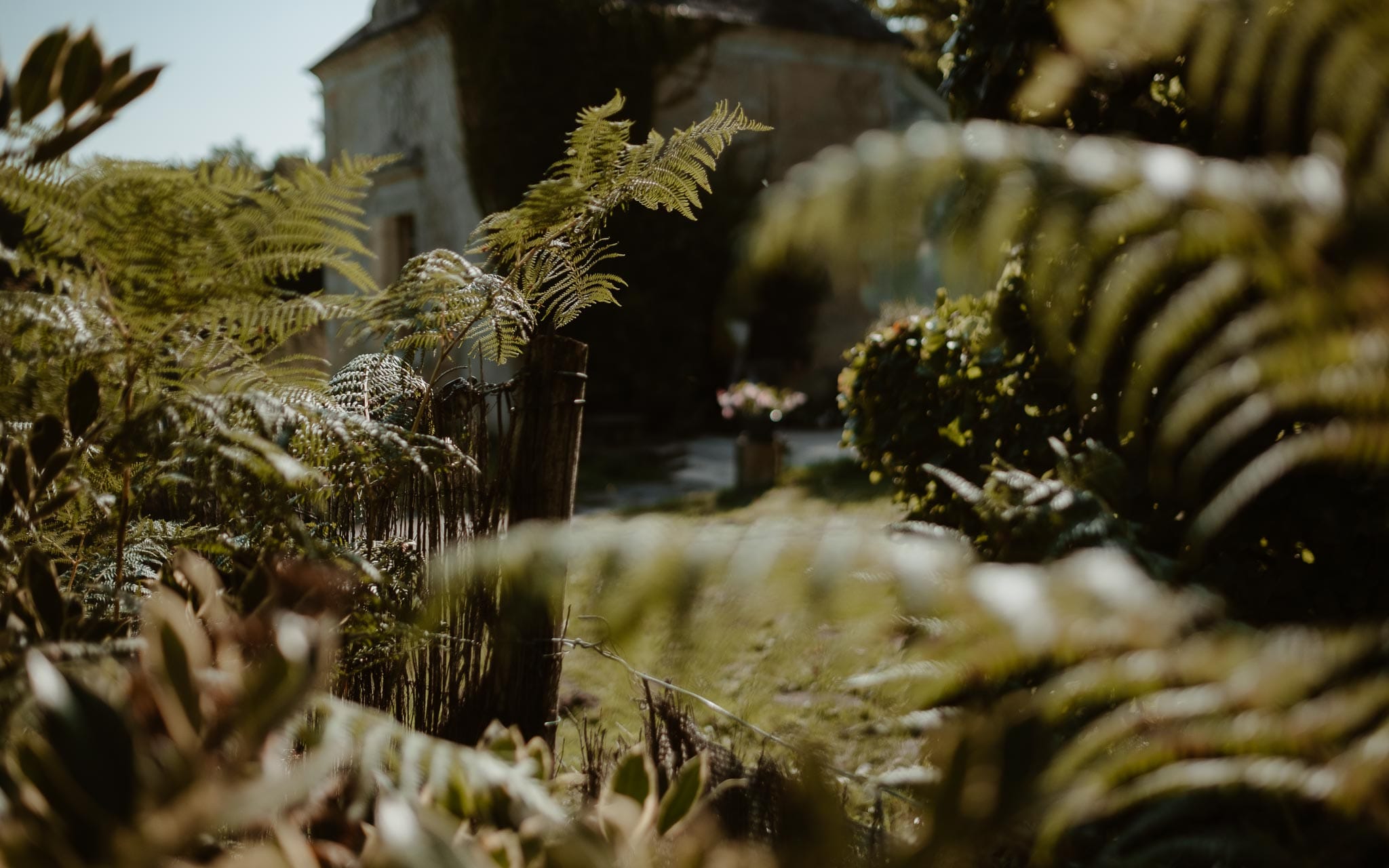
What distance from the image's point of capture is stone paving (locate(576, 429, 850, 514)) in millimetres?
8727

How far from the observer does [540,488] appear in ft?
7.06

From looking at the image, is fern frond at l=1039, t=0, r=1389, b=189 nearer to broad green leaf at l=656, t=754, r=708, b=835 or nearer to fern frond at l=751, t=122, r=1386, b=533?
fern frond at l=751, t=122, r=1386, b=533

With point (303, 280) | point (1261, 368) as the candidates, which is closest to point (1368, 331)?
point (1261, 368)

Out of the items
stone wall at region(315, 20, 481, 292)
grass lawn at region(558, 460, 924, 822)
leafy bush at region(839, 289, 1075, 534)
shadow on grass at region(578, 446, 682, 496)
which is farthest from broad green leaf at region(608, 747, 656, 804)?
stone wall at region(315, 20, 481, 292)

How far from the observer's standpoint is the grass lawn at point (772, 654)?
95cm

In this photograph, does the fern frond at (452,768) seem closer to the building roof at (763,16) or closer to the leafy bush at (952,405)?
the leafy bush at (952,405)

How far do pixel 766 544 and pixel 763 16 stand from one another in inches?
507

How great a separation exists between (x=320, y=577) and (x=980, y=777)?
0.79 metres

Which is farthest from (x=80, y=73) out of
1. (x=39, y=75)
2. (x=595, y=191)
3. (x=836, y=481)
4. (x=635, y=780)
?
(x=836, y=481)

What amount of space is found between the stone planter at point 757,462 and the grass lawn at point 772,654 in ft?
0.56

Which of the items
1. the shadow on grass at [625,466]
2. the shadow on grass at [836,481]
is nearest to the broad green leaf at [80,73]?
the shadow on grass at [836,481]

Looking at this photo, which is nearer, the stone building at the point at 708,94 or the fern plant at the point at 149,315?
the fern plant at the point at 149,315

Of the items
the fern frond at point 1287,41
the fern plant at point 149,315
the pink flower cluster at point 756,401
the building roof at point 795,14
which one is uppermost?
the building roof at point 795,14

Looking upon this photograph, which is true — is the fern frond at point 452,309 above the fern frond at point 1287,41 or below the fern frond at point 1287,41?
below
